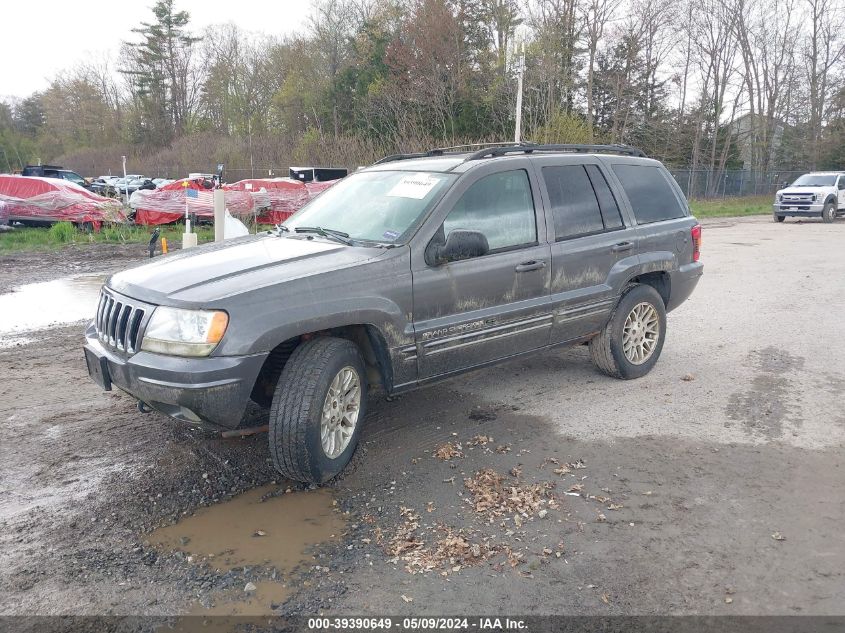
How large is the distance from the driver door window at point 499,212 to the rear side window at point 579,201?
0.27m

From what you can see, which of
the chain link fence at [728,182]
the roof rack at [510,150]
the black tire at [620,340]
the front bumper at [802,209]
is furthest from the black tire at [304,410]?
the chain link fence at [728,182]

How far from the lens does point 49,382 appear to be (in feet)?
18.8

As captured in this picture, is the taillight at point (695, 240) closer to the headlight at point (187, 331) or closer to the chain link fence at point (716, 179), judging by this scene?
the headlight at point (187, 331)

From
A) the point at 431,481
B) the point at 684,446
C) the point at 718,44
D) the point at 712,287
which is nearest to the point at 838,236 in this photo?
the point at 712,287

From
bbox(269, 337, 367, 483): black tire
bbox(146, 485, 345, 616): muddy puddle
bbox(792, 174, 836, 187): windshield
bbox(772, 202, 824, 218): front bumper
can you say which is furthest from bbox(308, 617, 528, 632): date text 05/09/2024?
bbox(792, 174, 836, 187): windshield

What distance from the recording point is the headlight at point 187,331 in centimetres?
348

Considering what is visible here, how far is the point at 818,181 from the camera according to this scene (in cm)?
2597

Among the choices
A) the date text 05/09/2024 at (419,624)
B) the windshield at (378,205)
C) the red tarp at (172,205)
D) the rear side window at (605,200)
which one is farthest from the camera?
the red tarp at (172,205)

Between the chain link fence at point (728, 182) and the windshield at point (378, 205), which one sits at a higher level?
the chain link fence at point (728, 182)

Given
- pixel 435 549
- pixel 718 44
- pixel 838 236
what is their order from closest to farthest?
pixel 435 549 → pixel 838 236 → pixel 718 44

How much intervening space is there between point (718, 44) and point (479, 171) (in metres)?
41.4

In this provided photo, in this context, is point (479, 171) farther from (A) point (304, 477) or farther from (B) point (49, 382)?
(B) point (49, 382)

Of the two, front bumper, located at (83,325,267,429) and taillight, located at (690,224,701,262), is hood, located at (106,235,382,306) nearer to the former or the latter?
front bumper, located at (83,325,267,429)

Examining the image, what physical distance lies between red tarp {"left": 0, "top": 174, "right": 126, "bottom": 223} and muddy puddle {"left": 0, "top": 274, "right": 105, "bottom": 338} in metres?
6.28
